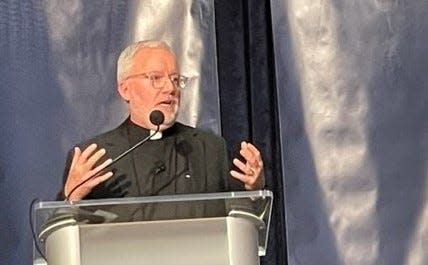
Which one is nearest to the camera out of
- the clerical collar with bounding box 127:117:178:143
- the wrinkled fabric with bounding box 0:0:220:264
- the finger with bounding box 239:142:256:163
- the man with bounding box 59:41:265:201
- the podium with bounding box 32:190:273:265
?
the podium with bounding box 32:190:273:265

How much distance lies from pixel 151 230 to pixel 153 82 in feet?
1.67

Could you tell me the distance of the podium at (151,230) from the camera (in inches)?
71.4

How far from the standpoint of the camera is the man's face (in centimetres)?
228

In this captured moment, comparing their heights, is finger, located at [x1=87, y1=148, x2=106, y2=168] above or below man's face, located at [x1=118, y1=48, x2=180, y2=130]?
below

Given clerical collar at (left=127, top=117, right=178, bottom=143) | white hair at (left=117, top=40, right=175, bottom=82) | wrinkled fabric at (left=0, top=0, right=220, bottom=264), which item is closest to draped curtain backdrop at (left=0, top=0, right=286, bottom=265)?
wrinkled fabric at (left=0, top=0, right=220, bottom=264)

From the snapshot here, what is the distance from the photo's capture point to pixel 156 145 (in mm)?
2396

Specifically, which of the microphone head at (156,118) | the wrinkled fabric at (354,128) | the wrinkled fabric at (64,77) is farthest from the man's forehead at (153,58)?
the wrinkled fabric at (354,128)

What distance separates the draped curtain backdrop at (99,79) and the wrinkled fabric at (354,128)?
57 mm

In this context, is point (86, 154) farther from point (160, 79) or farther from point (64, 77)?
point (64, 77)

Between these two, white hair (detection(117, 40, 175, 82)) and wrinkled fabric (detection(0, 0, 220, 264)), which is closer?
white hair (detection(117, 40, 175, 82))

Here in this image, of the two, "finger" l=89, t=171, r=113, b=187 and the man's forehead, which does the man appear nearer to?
the man's forehead

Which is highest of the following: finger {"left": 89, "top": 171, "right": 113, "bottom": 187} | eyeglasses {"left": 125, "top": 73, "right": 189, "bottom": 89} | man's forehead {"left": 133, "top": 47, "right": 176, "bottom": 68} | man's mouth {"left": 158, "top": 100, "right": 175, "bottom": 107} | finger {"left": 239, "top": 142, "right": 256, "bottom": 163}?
man's forehead {"left": 133, "top": 47, "right": 176, "bottom": 68}

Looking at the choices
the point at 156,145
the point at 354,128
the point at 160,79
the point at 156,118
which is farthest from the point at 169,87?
the point at 354,128

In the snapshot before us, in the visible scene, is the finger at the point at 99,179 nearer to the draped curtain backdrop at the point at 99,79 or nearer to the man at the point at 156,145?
the man at the point at 156,145
